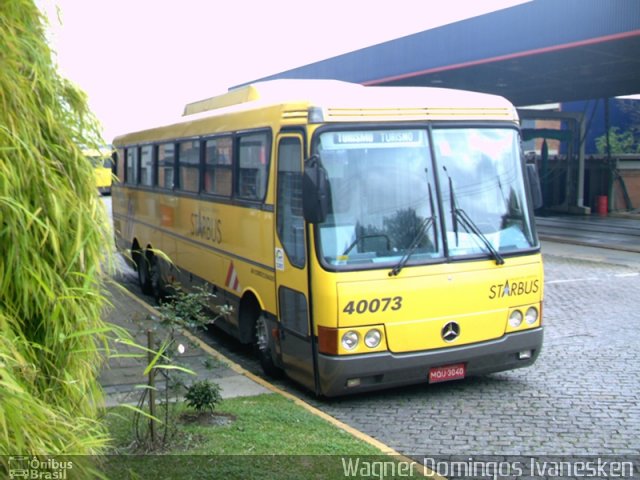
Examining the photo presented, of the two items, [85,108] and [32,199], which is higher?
[85,108]

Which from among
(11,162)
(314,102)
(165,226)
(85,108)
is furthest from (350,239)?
(165,226)

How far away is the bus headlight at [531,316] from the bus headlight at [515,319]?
8 cm

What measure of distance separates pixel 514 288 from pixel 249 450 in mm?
3307

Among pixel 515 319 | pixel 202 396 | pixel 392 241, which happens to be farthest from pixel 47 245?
pixel 515 319

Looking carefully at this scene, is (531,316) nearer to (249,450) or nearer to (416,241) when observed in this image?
(416,241)

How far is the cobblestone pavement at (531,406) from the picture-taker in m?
6.20

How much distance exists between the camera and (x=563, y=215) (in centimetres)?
3531

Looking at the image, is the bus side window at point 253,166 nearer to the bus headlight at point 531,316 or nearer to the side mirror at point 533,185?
the side mirror at point 533,185

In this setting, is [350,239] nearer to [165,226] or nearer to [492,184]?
[492,184]

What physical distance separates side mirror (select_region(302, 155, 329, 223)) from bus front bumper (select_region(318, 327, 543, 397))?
4.23 feet

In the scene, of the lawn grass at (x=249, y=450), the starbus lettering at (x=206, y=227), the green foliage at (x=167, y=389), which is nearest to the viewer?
the lawn grass at (x=249, y=450)

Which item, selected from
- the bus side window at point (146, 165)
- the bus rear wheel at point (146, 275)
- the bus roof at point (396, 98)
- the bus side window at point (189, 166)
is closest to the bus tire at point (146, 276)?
the bus rear wheel at point (146, 275)

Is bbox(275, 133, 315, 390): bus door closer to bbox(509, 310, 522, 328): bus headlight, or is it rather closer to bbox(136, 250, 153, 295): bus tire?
bbox(509, 310, 522, 328): bus headlight

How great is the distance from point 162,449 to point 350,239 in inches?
102
